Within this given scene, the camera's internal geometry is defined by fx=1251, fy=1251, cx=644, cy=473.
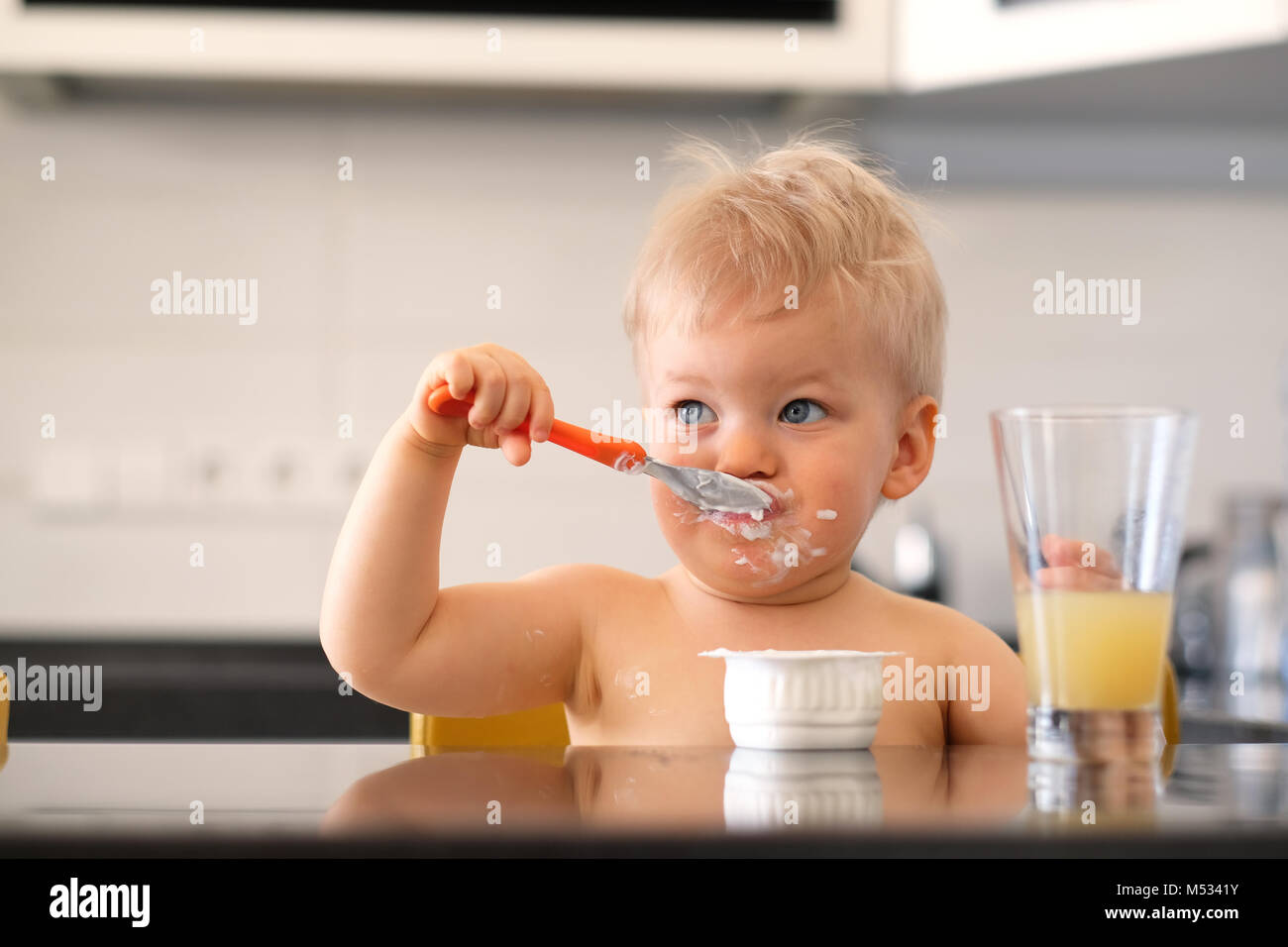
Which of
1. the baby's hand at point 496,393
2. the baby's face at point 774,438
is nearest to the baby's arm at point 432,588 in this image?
the baby's hand at point 496,393

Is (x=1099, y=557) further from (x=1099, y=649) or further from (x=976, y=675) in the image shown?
(x=976, y=675)

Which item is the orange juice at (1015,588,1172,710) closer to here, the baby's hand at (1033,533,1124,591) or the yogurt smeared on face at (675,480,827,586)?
the baby's hand at (1033,533,1124,591)

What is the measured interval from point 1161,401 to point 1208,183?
476 millimetres

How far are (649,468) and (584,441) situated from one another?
79 mm

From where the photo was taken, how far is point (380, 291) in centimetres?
253

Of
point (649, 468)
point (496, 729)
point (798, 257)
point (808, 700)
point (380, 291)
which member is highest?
point (380, 291)

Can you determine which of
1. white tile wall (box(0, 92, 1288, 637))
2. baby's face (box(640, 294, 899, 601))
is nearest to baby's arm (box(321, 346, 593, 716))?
baby's face (box(640, 294, 899, 601))

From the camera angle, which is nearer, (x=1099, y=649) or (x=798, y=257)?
(x=1099, y=649)

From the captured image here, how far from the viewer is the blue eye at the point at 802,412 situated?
1043 mm

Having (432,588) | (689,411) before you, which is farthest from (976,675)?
(432,588)

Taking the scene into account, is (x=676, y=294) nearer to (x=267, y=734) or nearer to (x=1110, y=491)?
(x=1110, y=491)

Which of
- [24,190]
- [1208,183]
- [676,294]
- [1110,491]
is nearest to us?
[1110,491]

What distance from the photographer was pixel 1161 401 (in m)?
2.62
